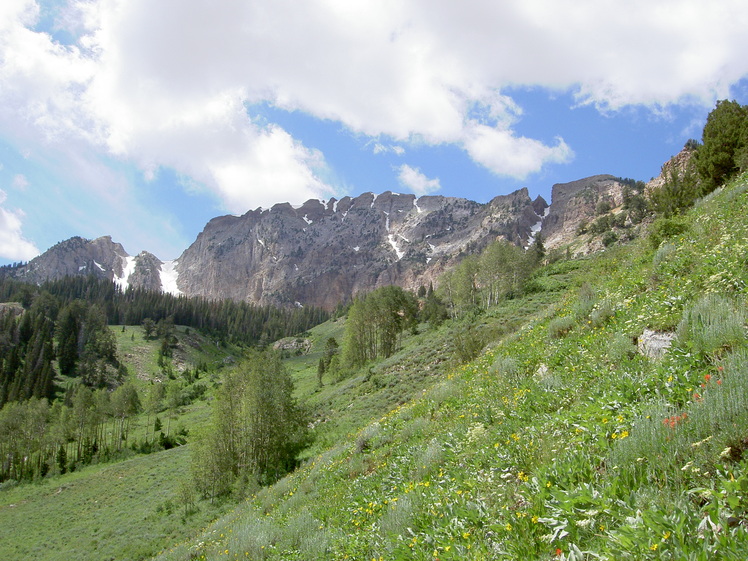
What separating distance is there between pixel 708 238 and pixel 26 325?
159886 millimetres

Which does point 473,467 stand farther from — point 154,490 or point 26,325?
point 26,325

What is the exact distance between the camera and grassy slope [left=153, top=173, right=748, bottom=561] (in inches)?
136

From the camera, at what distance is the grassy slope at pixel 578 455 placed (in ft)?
11.3

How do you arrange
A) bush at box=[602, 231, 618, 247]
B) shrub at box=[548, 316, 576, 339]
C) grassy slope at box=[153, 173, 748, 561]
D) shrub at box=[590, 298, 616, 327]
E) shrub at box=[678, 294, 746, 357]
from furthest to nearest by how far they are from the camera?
bush at box=[602, 231, 618, 247], shrub at box=[548, 316, 576, 339], shrub at box=[590, 298, 616, 327], shrub at box=[678, 294, 746, 357], grassy slope at box=[153, 173, 748, 561]

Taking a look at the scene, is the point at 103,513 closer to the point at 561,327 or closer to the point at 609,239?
the point at 561,327

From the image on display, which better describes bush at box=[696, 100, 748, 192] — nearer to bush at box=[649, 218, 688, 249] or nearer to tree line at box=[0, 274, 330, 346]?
bush at box=[649, 218, 688, 249]

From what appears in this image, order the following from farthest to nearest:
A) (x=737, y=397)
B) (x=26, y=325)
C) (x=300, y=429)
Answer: (x=26, y=325)
(x=300, y=429)
(x=737, y=397)

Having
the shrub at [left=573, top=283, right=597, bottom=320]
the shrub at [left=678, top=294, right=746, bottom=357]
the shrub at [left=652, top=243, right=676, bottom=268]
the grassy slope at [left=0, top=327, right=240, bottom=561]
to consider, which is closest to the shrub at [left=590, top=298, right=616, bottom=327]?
the shrub at [left=573, top=283, right=597, bottom=320]

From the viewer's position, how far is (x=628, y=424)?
4.83 meters

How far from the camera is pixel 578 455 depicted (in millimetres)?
4676

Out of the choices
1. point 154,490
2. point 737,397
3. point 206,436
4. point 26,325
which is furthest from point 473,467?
point 26,325

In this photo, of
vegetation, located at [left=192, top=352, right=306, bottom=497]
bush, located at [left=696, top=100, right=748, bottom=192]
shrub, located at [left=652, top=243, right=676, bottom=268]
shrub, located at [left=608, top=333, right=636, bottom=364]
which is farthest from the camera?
vegetation, located at [left=192, top=352, right=306, bottom=497]

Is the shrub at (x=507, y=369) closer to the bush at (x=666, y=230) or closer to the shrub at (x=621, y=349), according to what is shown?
the shrub at (x=621, y=349)

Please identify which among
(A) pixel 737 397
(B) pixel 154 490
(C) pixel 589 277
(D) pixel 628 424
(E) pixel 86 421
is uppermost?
(C) pixel 589 277
